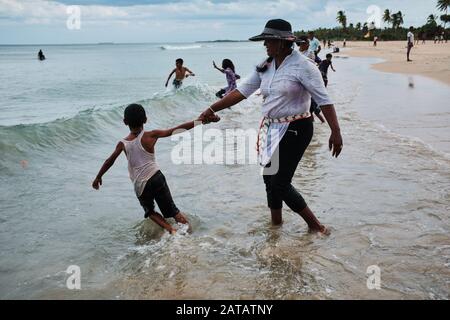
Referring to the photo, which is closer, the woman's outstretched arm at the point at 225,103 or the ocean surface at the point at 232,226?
the ocean surface at the point at 232,226

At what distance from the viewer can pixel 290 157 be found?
13.0 ft

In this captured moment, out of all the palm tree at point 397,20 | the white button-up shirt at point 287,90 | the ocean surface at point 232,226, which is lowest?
the ocean surface at point 232,226

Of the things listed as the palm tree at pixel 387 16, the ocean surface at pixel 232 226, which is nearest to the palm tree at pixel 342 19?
the palm tree at pixel 387 16

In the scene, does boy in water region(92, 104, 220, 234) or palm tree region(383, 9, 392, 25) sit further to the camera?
palm tree region(383, 9, 392, 25)

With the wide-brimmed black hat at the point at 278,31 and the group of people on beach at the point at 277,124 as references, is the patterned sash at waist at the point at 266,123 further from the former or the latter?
the wide-brimmed black hat at the point at 278,31

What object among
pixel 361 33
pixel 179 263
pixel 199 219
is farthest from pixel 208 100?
pixel 361 33

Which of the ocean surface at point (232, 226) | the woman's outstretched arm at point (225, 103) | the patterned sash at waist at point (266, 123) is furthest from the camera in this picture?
the woman's outstretched arm at point (225, 103)

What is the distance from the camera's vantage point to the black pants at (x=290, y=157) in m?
3.90

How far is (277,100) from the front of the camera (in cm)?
382

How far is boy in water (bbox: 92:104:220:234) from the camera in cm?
427

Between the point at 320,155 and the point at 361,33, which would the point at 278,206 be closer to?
the point at 320,155

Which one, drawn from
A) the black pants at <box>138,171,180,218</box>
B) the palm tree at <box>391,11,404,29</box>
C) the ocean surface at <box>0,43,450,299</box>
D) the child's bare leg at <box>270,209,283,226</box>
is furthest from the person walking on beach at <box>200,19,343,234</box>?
the palm tree at <box>391,11,404,29</box>

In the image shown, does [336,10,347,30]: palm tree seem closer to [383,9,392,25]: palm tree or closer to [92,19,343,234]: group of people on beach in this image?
[383,9,392,25]: palm tree
